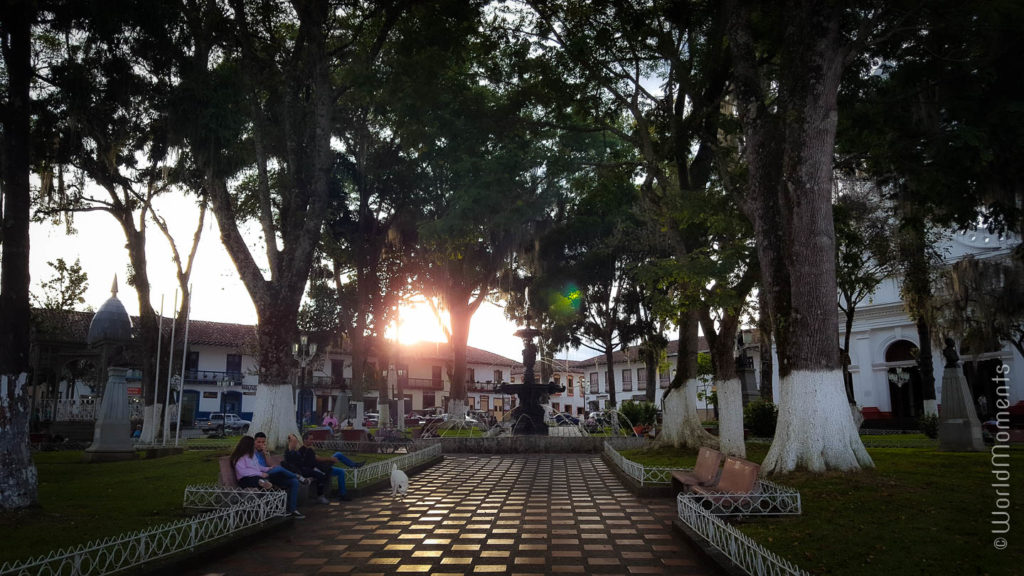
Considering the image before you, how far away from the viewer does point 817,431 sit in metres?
8.62

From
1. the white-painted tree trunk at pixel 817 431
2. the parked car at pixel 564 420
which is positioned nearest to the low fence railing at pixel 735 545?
the white-painted tree trunk at pixel 817 431

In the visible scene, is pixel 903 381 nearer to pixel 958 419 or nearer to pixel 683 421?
pixel 958 419

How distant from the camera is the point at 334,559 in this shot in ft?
18.8

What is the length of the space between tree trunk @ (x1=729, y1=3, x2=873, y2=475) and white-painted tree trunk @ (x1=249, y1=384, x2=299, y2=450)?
9.33 m

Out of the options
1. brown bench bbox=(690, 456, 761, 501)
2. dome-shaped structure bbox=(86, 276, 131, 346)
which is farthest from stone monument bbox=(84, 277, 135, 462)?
brown bench bbox=(690, 456, 761, 501)

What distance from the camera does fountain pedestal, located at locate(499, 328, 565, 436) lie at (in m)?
21.1

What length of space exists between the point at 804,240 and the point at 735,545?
5.48 m

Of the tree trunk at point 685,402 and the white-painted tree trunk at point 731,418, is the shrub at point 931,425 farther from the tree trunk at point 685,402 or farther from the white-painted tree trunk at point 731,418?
the white-painted tree trunk at point 731,418

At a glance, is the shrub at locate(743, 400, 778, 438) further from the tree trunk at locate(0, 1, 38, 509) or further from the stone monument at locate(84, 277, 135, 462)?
the tree trunk at locate(0, 1, 38, 509)

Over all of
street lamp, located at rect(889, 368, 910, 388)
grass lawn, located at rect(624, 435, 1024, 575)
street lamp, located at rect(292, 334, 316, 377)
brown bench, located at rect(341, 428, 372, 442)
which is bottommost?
brown bench, located at rect(341, 428, 372, 442)

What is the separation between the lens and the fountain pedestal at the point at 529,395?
2108 cm

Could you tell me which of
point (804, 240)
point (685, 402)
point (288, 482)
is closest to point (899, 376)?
point (685, 402)

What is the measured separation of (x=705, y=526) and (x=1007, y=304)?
764 inches

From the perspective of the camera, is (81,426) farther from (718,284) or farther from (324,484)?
(718,284)
